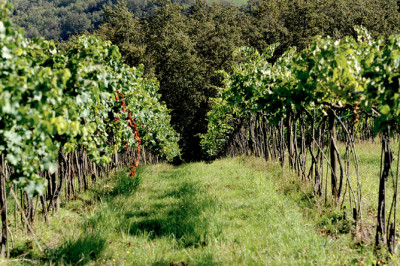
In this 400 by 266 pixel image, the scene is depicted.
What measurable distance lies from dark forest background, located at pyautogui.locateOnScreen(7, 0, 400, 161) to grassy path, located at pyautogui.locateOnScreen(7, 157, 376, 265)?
76.8ft

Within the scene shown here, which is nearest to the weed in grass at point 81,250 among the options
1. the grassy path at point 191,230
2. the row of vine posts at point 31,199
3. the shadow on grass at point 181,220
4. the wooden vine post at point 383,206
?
the grassy path at point 191,230

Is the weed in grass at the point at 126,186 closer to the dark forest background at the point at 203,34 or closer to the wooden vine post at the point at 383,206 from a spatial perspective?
the wooden vine post at the point at 383,206

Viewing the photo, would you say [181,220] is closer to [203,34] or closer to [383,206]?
[383,206]

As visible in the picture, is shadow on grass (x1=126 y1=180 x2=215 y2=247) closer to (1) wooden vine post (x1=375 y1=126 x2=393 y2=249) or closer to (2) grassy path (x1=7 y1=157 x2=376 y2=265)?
(2) grassy path (x1=7 y1=157 x2=376 y2=265)

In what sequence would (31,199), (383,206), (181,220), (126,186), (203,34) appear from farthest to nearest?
1. (203,34)
2. (126,186)
3. (181,220)
4. (31,199)
5. (383,206)

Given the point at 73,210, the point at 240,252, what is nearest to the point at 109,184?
the point at 73,210

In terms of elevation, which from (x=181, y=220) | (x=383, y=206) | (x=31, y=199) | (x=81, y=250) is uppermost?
(x=31, y=199)

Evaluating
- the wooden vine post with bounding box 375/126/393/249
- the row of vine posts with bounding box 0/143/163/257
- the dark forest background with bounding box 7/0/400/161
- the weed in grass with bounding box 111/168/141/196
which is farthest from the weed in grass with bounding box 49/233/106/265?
the dark forest background with bounding box 7/0/400/161

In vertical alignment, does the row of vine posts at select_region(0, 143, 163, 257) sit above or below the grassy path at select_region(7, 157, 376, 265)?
above

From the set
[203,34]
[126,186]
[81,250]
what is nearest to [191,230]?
[81,250]

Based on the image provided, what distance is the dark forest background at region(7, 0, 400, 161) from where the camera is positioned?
1268 inches

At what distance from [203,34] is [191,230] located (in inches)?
1251

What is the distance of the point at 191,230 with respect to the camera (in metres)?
5.57

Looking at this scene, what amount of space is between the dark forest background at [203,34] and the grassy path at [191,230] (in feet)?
76.8
